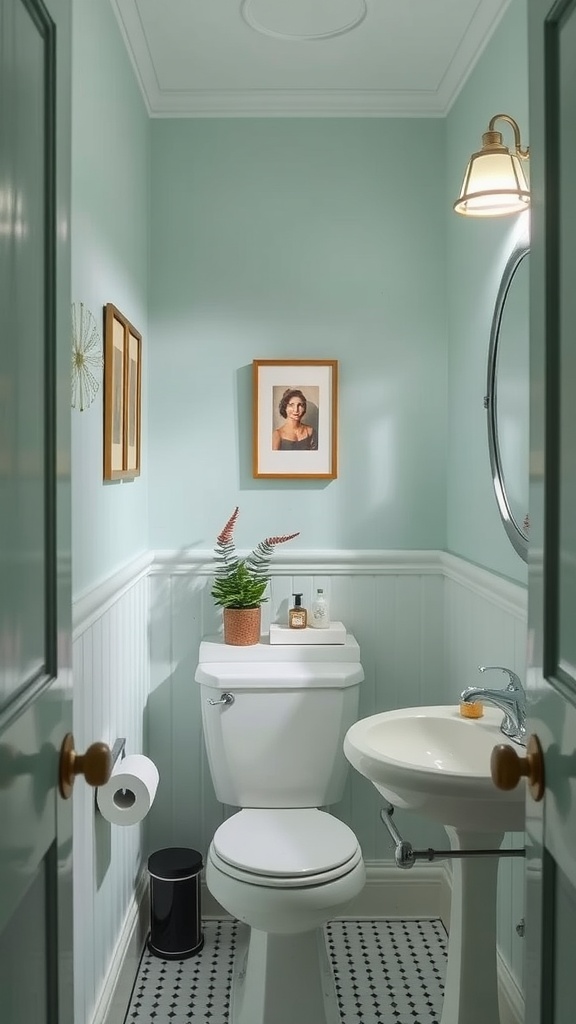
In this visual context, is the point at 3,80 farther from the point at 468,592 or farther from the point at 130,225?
the point at 468,592

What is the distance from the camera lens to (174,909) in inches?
107

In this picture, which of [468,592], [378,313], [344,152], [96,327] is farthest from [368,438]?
[96,327]

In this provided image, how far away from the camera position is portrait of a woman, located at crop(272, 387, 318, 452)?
9.83 feet

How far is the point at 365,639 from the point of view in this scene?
303cm

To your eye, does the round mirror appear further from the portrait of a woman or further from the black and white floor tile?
the black and white floor tile

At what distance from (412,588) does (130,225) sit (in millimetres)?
1404

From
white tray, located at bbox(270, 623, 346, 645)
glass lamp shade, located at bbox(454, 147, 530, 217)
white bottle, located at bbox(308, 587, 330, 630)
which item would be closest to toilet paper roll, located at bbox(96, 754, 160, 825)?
white tray, located at bbox(270, 623, 346, 645)

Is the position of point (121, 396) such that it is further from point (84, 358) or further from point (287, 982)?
point (287, 982)

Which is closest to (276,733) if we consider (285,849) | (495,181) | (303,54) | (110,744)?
(285,849)

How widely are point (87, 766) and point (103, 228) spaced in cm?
146

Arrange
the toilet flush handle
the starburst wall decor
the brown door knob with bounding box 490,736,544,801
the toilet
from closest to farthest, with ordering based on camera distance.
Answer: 1. the brown door knob with bounding box 490,736,544,801
2. the starburst wall decor
3. the toilet
4. the toilet flush handle

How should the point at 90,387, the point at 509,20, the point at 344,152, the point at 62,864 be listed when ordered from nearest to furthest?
1. the point at 62,864
2. the point at 90,387
3. the point at 509,20
4. the point at 344,152

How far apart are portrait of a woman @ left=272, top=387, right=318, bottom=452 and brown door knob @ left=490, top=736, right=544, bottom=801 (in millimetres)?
1971

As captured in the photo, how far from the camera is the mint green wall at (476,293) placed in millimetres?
2279
